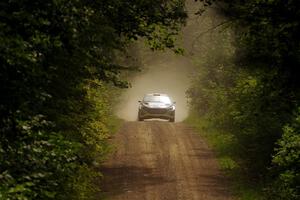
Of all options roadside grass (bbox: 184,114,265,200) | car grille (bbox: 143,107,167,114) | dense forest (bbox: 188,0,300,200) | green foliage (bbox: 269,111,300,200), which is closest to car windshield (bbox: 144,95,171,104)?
car grille (bbox: 143,107,167,114)

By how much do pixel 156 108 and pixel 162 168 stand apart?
13.1 m

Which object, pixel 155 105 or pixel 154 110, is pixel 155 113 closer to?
pixel 154 110

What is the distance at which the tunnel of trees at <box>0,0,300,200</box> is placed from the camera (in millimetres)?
6402

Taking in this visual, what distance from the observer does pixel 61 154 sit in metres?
6.54

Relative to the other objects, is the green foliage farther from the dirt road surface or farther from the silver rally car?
the silver rally car

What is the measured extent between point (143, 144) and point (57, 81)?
1267 centimetres

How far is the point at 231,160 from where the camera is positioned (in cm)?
1928

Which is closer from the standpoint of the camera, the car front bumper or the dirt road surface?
the dirt road surface

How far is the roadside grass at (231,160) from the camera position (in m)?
15.2

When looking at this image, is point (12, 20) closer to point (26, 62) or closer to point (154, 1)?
point (26, 62)

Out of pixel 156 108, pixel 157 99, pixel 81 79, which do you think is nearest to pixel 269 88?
pixel 81 79

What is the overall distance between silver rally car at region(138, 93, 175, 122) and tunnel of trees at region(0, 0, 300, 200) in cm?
1448

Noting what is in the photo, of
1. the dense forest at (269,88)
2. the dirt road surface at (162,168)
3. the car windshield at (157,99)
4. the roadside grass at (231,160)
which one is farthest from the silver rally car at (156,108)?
the dense forest at (269,88)

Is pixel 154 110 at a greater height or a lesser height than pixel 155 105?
lesser
